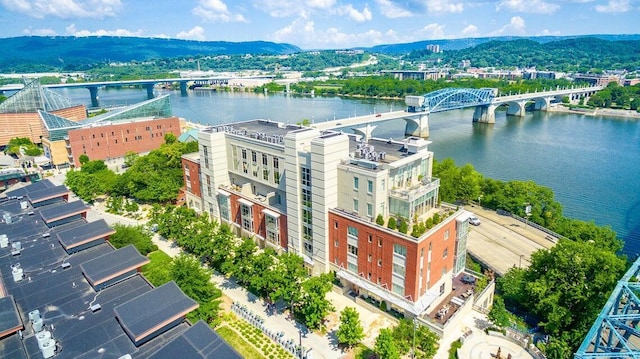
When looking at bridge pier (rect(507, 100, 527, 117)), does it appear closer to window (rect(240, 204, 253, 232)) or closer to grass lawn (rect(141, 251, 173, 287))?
window (rect(240, 204, 253, 232))

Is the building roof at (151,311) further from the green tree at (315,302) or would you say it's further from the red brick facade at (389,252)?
the red brick facade at (389,252)

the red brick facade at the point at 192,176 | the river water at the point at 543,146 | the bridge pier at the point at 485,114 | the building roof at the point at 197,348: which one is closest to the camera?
the building roof at the point at 197,348

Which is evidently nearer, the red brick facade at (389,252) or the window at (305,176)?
the red brick facade at (389,252)

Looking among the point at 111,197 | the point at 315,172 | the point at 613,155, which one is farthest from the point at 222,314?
the point at 613,155

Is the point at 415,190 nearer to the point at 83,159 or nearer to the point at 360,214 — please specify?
the point at 360,214

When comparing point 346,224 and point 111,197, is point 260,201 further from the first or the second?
point 111,197

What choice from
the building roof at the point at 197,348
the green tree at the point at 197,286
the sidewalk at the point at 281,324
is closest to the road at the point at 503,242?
the sidewalk at the point at 281,324

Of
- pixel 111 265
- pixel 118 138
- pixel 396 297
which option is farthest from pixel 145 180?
pixel 396 297
